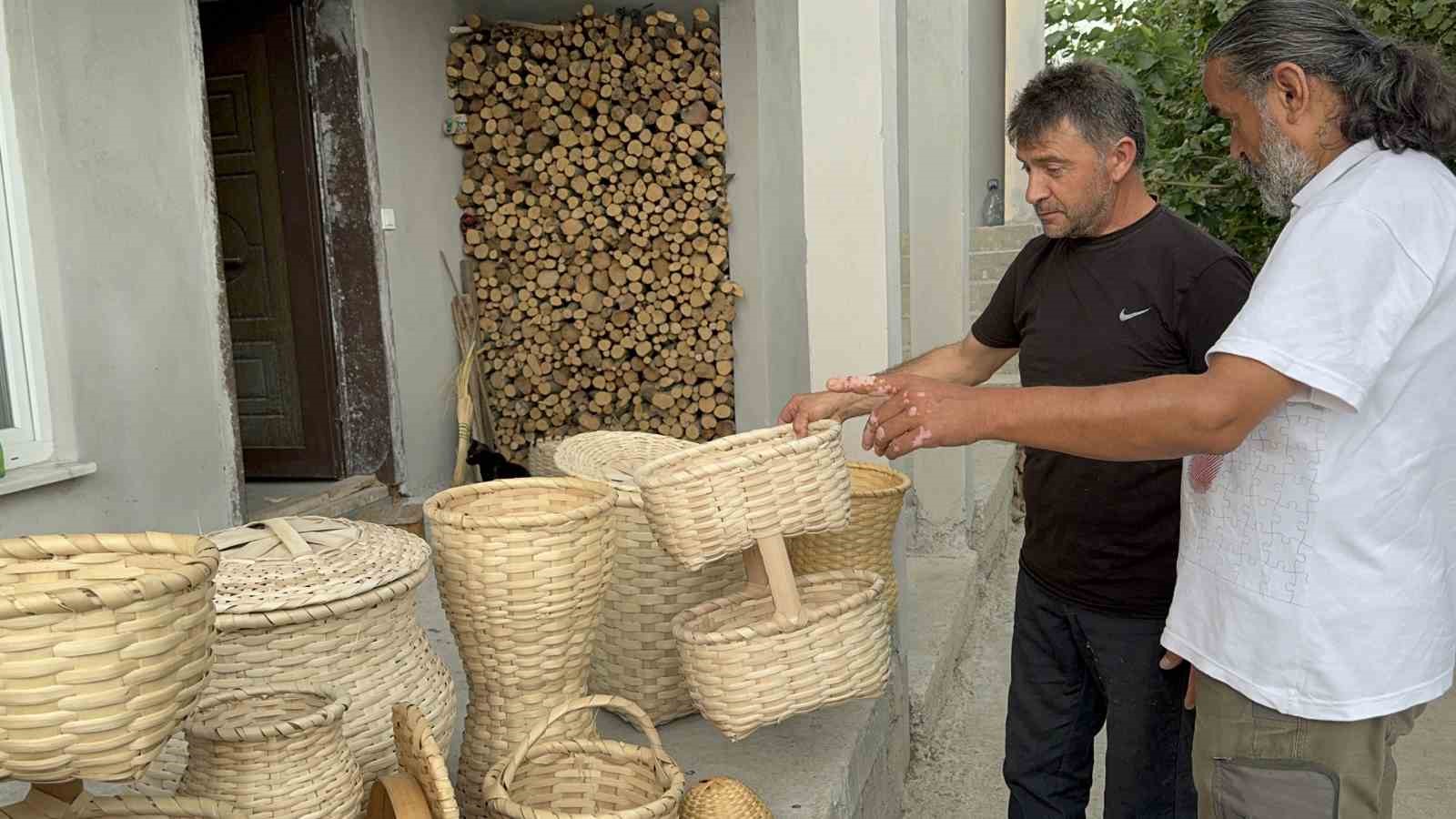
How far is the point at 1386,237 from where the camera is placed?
137 centimetres

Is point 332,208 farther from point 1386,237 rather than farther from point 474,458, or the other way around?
point 1386,237

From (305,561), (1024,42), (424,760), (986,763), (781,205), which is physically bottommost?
(986,763)

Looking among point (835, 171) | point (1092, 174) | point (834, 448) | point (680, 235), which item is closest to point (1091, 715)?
point (834, 448)

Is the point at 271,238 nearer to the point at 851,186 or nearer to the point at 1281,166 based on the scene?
the point at 851,186

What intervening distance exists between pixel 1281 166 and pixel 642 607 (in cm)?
148

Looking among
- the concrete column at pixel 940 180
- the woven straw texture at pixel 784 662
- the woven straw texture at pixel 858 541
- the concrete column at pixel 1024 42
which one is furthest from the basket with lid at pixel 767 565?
the concrete column at pixel 1024 42

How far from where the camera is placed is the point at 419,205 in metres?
5.53

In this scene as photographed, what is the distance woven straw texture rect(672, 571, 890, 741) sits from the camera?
198 cm

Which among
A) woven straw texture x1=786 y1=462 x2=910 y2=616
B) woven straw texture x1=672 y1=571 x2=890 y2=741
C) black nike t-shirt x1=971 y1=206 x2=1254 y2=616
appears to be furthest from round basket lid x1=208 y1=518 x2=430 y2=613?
black nike t-shirt x1=971 y1=206 x2=1254 y2=616

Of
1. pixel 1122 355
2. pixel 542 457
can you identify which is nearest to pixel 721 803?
pixel 1122 355

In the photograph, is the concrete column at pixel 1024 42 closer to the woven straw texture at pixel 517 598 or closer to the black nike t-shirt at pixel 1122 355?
the black nike t-shirt at pixel 1122 355

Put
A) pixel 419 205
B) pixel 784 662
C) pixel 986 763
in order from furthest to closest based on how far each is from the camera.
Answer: pixel 419 205, pixel 986 763, pixel 784 662

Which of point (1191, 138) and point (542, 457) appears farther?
point (542, 457)

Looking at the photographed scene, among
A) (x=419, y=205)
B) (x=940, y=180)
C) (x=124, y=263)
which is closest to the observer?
(x=124, y=263)
